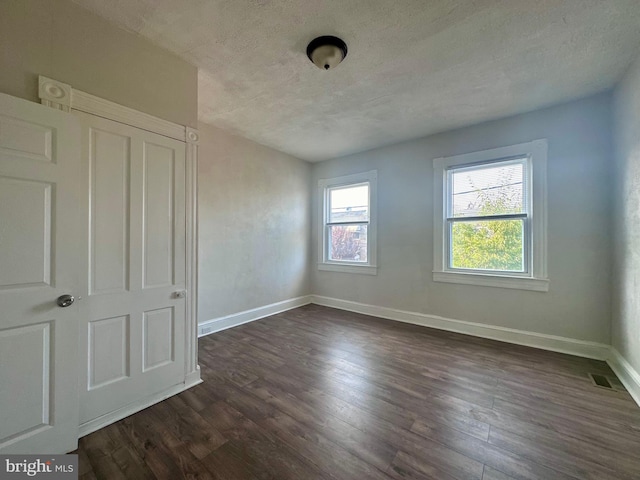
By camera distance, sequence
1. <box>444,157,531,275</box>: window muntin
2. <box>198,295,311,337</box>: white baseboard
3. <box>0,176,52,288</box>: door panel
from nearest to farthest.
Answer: <box>0,176,52,288</box>: door panel
<box>444,157,531,275</box>: window muntin
<box>198,295,311,337</box>: white baseboard

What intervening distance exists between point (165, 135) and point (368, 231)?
3.24 m

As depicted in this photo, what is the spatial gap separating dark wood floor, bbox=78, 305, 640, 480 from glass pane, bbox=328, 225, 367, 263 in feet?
6.57

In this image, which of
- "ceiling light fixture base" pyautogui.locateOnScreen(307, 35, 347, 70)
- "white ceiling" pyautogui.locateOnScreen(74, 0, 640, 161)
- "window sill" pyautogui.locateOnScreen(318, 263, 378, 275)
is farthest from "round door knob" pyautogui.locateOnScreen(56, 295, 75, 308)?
"window sill" pyautogui.locateOnScreen(318, 263, 378, 275)

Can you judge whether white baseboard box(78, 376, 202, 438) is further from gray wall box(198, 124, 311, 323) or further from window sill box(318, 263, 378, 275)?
window sill box(318, 263, 378, 275)

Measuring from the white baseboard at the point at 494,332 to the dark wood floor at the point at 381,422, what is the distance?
7.3 inches

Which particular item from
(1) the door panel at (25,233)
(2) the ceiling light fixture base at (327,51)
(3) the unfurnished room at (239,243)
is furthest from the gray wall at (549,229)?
(1) the door panel at (25,233)

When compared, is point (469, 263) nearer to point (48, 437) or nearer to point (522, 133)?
point (522, 133)

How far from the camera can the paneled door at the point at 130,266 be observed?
5.70ft

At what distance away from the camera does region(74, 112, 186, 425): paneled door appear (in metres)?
1.74

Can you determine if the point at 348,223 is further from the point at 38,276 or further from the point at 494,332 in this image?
the point at 38,276

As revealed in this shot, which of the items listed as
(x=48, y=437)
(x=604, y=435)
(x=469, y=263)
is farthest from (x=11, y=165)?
(x=469, y=263)

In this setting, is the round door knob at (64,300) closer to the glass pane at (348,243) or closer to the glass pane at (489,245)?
the glass pane at (348,243)

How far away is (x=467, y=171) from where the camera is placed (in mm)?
3572

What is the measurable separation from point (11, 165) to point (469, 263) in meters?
4.31
